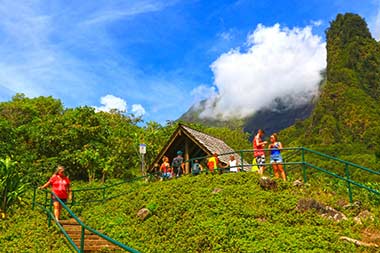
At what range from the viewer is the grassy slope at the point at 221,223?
1027 centimetres

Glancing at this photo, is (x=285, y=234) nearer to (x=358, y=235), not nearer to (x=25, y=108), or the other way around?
(x=358, y=235)

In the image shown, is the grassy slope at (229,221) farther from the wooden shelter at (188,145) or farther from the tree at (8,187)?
the wooden shelter at (188,145)

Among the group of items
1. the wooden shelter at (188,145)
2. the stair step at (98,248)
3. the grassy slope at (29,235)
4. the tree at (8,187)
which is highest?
the wooden shelter at (188,145)

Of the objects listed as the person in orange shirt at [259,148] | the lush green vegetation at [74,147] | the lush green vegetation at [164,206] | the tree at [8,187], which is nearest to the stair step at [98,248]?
the lush green vegetation at [164,206]

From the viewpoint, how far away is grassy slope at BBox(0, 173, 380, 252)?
404 inches

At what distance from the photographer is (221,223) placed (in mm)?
11688

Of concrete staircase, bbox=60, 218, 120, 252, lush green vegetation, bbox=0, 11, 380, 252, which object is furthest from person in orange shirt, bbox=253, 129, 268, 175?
concrete staircase, bbox=60, 218, 120, 252

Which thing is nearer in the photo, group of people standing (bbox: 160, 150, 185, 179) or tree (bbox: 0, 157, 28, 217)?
tree (bbox: 0, 157, 28, 217)

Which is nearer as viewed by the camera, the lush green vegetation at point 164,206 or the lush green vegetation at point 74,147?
the lush green vegetation at point 164,206

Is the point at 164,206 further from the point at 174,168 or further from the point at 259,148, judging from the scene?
the point at 174,168

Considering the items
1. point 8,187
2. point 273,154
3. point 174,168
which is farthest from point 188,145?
point 8,187

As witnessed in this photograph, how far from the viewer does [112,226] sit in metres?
14.1

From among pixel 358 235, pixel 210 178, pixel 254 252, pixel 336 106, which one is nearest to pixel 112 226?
pixel 210 178

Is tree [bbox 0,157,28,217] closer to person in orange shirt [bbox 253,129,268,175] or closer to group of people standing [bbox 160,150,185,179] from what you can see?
group of people standing [bbox 160,150,185,179]
